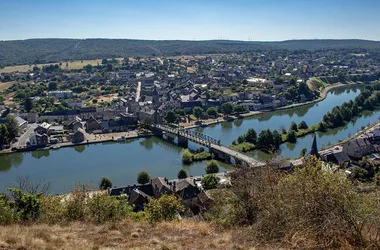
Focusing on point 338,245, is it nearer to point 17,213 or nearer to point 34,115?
point 17,213

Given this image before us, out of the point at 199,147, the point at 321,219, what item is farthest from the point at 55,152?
the point at 321,219

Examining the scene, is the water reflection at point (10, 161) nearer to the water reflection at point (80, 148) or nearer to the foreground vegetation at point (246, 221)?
the water reflection at point (80, 148)

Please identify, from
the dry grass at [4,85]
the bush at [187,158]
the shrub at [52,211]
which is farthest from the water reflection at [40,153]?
the dry grass at [4,85]

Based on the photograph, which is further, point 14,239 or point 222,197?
point 222,197

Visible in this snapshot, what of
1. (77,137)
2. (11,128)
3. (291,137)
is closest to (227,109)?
(291,137)

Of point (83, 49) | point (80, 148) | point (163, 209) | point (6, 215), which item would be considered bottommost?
point (80, 148)

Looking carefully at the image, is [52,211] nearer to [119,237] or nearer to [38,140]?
[119,237]
